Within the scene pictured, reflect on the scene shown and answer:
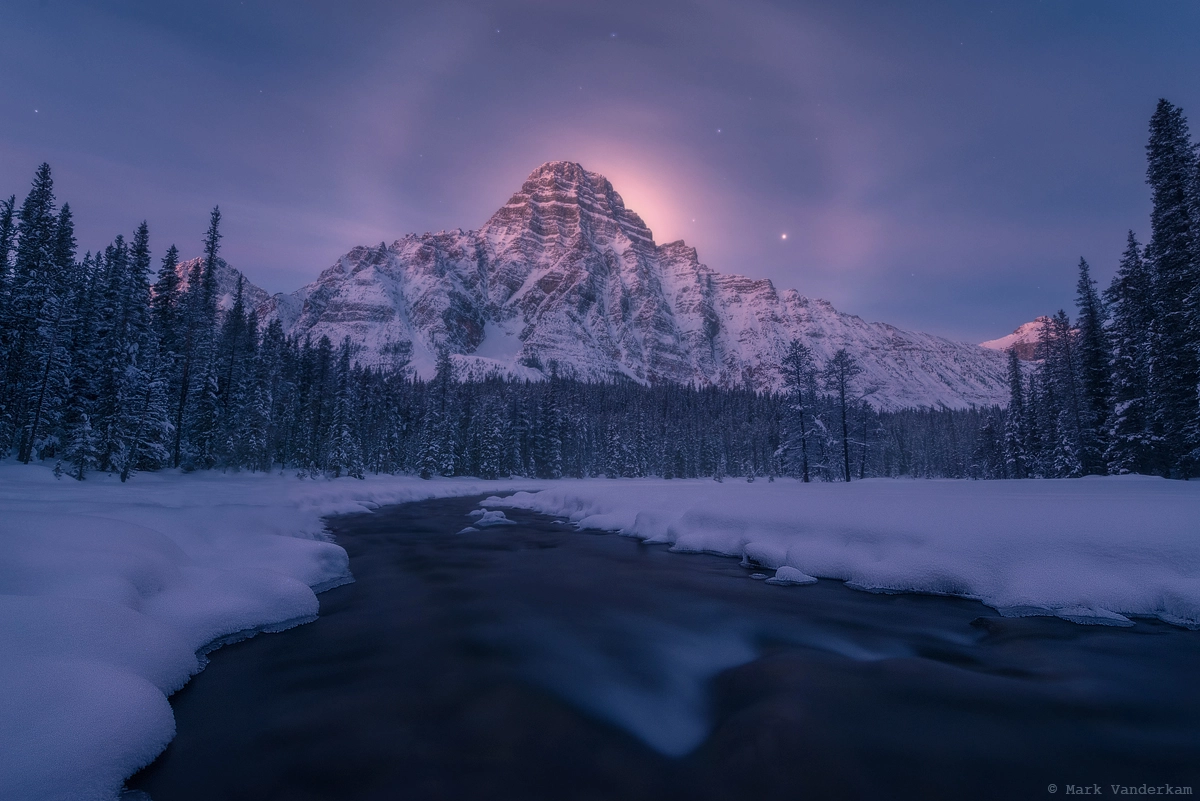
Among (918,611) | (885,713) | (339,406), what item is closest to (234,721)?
(885,713)

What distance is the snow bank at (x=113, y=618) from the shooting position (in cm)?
340

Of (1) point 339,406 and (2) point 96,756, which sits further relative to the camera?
(1) point 339,406

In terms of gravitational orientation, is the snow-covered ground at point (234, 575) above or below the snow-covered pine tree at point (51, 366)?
below

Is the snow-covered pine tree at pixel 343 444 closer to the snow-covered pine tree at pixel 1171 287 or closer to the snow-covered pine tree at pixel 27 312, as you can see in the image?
the snow-covered pine tree at pixel 27 312

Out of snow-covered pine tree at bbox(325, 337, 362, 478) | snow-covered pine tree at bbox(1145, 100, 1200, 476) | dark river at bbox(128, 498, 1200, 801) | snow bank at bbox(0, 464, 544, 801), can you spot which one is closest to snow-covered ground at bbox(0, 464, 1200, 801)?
snow bank at bbox(0, 464, 544, 801)

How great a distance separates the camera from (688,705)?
5508 mm

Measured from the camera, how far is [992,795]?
3.76 metres

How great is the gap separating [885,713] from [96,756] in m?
7.00

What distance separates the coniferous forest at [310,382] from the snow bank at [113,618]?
2590 centimetres

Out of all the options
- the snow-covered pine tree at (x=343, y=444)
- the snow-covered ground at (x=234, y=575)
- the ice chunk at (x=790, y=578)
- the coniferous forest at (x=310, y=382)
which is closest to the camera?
the snow-covered ground at (x=234, y=575)

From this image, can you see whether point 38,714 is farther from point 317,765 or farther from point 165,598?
point 165,598

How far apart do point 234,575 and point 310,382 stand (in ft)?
192

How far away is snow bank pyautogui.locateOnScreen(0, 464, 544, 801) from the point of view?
11.2 feet

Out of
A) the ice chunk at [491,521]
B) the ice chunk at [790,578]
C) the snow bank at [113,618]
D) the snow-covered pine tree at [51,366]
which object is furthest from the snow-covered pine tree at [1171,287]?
the snow-covered pine tree at [51,366]
